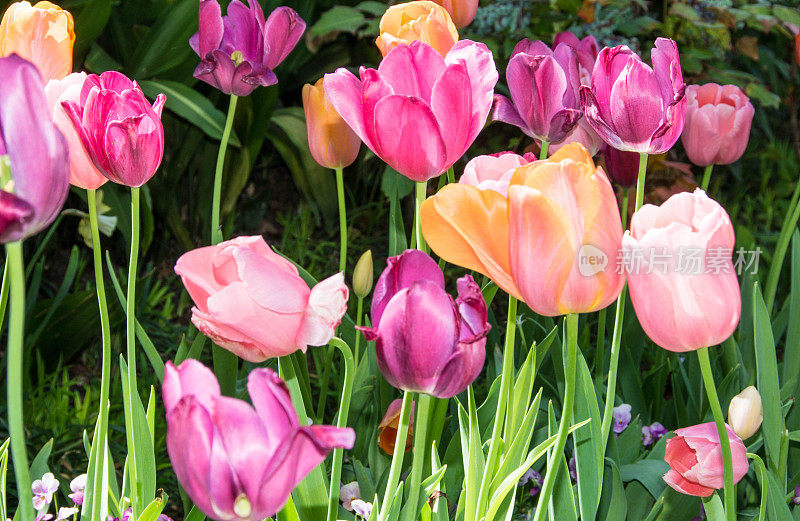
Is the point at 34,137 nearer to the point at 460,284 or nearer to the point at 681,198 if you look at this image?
the point at 460,284

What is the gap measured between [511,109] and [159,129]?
1.30 feet

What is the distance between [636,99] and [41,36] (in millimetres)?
543

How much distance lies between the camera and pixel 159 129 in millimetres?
694

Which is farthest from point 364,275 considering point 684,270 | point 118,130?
point 684,270

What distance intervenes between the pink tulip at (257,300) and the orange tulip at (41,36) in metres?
0.35

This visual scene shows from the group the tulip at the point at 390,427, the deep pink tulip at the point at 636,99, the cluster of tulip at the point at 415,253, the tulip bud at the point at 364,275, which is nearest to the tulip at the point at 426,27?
the cluster of tulip at the point at 415,253

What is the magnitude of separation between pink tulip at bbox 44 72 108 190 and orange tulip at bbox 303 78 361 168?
1.05 ft

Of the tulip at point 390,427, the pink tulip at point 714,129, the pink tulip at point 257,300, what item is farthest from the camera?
the pink tulip at point 714,129

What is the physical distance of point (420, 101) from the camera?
2.21 feet

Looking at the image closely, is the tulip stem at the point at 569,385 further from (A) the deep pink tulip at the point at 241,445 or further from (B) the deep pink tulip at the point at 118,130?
(B) the deep pink tulip at the point at 118,130

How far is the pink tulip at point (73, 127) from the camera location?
2.35ft

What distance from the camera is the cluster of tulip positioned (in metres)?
0.44

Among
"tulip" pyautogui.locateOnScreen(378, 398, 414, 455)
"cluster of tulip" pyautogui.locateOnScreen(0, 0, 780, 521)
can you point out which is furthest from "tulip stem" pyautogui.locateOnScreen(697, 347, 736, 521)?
"tulip" pyautogui.locateOnScreen(378, 398, 414, 455)

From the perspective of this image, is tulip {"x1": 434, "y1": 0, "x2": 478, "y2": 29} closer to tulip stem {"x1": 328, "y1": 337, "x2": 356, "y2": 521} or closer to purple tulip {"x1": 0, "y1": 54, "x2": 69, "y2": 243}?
tulip stem {"x1": 328, "y1": 337, "x2": 356, "y2": 521}
